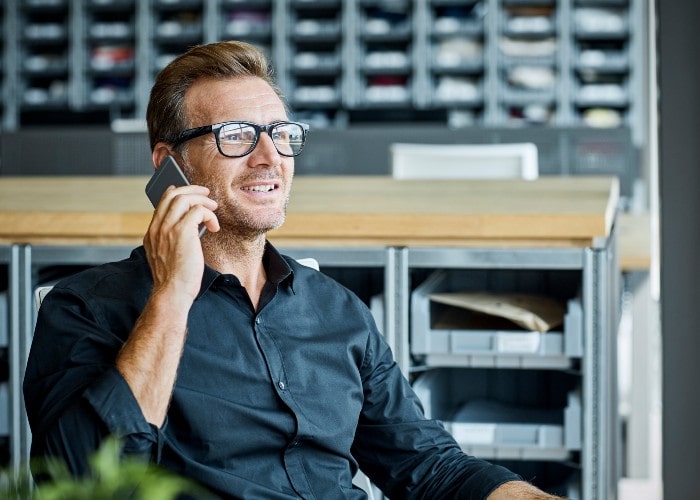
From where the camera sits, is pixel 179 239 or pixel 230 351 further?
pixel 230 351

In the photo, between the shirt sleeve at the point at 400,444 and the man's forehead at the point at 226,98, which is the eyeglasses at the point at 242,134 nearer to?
the man's forehead at the point at 226,98

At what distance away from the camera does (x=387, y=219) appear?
1.96m

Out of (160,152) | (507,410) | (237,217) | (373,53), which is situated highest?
(373,53)

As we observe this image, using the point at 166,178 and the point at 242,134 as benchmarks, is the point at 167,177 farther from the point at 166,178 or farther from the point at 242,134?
the point at 242,134

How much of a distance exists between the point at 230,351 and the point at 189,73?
1.45 ft

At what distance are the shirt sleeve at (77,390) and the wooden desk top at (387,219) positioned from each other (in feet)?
2.15

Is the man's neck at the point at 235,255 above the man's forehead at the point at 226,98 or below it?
below

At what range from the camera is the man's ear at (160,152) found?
158 cm

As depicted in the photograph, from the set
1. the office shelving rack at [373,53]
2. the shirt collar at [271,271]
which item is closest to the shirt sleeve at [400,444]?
the shirt collar at [271,271]

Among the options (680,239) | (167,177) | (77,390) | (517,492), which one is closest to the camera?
(77,390)

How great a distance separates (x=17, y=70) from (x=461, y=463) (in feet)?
24.3

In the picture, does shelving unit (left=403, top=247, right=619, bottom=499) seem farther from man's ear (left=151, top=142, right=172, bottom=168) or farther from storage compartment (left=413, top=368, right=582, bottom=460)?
man's ear (left=151, top=142, right=172, bottom=168)

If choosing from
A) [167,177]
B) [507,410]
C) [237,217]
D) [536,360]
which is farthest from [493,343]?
[167,177]

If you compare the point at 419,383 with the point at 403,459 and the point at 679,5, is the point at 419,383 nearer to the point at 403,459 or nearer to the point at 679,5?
the point at 403,459
